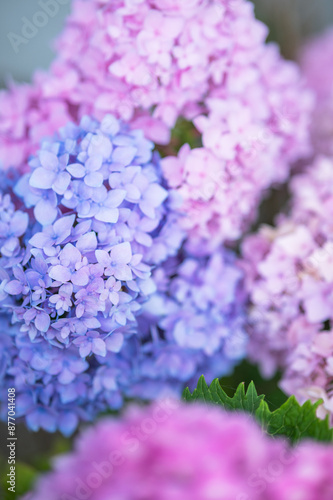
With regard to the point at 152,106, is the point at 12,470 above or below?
below

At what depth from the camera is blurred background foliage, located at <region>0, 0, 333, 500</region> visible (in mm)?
677

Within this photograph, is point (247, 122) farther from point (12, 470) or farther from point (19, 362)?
point (12, 470)

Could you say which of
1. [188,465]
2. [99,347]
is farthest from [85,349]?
[188,465]

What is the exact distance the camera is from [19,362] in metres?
0.55

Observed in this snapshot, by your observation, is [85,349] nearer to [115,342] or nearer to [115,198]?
[115,342]

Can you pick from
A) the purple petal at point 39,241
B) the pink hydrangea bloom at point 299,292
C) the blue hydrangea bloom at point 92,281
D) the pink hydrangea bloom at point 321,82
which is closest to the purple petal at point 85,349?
the blue hydrangea bloom at point 92,281

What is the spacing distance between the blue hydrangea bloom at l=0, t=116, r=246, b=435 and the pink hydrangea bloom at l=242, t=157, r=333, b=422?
0.08m

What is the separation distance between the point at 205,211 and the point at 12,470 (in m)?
0.38

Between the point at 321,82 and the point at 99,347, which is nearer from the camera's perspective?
the point at 99,347

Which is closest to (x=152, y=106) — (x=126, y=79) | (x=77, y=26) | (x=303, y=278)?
(x=126, y=79)

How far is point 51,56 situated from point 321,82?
0.54 metres

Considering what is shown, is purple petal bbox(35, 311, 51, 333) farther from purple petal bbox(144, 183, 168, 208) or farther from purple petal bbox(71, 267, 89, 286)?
purple petal bbox(144, 183, 168, 208)

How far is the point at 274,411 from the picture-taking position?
51 cm

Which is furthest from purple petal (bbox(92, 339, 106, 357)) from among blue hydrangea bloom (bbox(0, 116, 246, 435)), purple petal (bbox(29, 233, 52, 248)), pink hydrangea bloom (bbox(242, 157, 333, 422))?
pink hydrangea bloom (bbox(242, 157, 333, 422))
